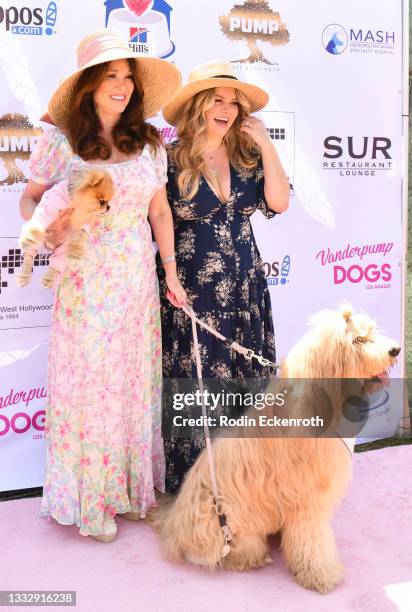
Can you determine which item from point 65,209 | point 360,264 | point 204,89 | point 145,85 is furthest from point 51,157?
point 360,264

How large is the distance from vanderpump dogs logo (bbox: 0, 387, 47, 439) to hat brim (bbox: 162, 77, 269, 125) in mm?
1499

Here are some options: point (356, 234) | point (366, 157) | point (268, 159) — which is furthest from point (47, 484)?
point (366, 157)

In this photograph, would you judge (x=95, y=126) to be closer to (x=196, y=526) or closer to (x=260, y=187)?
(x=260, y=187)

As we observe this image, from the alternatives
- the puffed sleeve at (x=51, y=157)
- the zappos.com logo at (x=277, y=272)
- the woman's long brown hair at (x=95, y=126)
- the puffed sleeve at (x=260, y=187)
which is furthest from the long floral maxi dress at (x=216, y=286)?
the zappos.com logo at (x=277, y=272)

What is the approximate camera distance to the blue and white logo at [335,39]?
11.9ft

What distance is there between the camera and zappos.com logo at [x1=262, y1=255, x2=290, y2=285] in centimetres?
371

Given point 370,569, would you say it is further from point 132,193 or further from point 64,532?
point 132,193

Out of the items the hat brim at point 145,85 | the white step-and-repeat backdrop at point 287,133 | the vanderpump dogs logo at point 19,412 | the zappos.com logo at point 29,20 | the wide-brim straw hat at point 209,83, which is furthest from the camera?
the vanderpump dogs logo at point 19,412

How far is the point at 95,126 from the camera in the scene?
2598mm

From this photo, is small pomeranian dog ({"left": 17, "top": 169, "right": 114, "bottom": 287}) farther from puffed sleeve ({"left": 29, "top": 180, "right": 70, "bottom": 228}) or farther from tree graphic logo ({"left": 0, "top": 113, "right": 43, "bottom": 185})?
tree graphic logo ({"left": 0, "top": 113, "right": 43, "bottom": 185})

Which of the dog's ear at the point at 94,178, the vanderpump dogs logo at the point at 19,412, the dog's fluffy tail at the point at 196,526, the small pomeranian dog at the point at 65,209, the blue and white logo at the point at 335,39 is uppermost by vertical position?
the blue and white logo at the point at 335,39

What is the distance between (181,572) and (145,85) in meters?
1.96

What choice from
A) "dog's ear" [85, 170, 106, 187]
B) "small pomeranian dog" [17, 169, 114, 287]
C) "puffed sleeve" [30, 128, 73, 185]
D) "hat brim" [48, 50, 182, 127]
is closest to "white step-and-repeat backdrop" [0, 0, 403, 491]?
"hat brim" [48, 50, 182, 127]

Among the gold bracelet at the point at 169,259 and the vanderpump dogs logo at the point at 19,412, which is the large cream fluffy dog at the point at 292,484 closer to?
the gold bracelet at the point at 169,259
